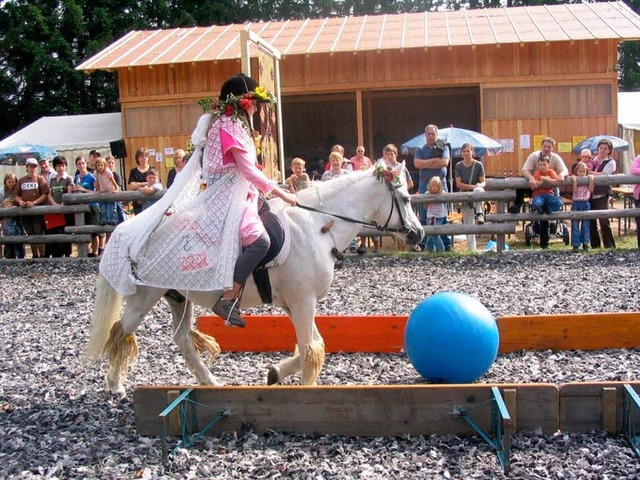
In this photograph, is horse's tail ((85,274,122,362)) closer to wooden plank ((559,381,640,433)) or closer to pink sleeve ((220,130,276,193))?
pink sleeve ((220,130,276,193))

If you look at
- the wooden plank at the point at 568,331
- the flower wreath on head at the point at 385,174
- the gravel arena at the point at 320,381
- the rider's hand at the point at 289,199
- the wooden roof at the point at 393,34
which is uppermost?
the wooden roof at the point at 393,34

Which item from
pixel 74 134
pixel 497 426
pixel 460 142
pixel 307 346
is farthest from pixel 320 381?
pixel 74 134

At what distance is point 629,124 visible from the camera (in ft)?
77.4

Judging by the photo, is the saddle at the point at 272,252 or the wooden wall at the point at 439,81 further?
the wooden wall at the point at 439,81

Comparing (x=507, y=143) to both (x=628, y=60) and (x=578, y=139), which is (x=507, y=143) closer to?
(x=578, y=139)

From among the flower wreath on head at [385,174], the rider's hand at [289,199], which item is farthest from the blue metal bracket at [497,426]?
the flower wreath on head at [385,174]

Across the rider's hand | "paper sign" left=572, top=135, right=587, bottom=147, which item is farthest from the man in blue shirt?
the rider's hand

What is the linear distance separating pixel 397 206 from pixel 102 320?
7.95ft

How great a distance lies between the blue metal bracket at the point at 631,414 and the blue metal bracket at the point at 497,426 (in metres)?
0.74

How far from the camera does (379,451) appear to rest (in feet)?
14.9

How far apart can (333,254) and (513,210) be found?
27.5ft

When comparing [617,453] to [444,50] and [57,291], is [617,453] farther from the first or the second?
[444,50]

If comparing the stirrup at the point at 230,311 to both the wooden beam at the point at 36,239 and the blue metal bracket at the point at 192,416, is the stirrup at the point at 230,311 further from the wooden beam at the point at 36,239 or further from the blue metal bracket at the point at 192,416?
the wooden beam at the point at 36,239

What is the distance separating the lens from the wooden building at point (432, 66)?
1978cm
